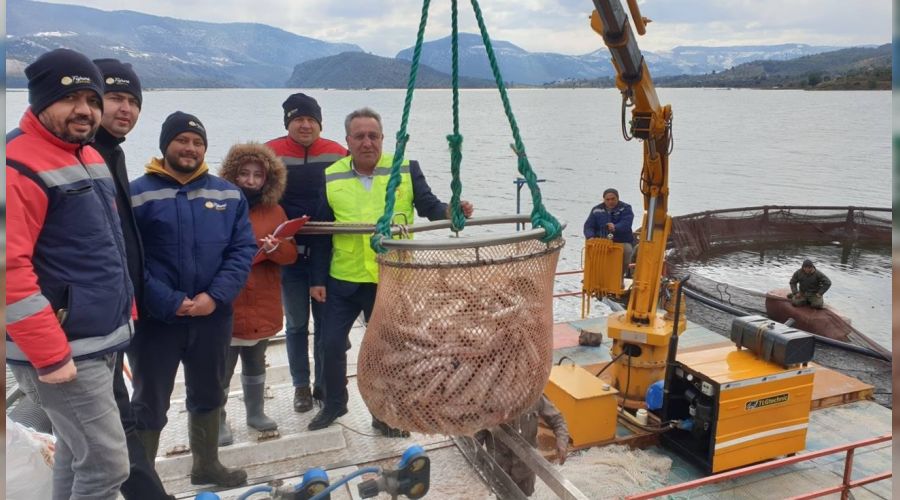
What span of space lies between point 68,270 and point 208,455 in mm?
1463

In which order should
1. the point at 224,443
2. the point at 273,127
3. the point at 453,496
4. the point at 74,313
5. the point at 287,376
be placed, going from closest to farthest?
the point at 74,313 → the point at 453,496 → the point at 224,443 → the point at 287,376 → the point at 273,127

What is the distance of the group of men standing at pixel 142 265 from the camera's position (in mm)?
2221

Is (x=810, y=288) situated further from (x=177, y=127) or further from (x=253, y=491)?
(x=177, y=127)

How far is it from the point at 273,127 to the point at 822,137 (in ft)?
195

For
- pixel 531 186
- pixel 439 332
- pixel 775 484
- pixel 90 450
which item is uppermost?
pixel 531 186

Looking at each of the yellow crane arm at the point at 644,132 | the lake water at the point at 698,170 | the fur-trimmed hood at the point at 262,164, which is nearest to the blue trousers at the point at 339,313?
the fur-trimmed hood at the point at 262,164

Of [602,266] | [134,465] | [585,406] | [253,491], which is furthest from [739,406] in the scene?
[134,465]

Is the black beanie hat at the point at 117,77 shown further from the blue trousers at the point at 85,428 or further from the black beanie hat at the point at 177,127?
the blue trousers at the point at 85,428

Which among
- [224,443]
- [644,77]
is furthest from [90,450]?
[644,77]

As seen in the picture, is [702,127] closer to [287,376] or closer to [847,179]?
[847,179]

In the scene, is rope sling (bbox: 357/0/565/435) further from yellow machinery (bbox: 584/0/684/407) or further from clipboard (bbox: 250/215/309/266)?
yellow machinery (bbox: 584/0/684/407)

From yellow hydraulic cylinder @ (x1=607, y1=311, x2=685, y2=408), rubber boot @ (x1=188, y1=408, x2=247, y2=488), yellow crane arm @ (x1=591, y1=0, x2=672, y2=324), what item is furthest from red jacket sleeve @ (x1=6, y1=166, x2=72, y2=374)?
yellow hydraulic cylinder @ (x1=607, y1=311, x2=685, y2=408)

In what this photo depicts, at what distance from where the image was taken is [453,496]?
3.27 m

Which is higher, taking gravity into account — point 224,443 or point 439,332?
point 439,332
